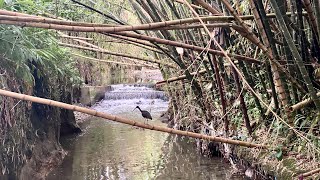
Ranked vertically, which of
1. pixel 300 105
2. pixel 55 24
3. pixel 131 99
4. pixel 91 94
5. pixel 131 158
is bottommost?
pixel 131 158

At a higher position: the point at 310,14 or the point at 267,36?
the point at 310,14

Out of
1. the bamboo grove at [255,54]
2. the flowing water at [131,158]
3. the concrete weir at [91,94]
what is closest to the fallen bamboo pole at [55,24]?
the bamboo grove at [255,54]

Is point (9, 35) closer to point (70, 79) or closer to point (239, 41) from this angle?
point (239, 41)

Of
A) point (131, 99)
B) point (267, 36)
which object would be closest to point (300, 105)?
point (267, 36)

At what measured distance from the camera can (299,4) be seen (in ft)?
7.32

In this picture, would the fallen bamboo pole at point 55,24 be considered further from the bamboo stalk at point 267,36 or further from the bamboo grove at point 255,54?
the bamboo stalk at point 267,36

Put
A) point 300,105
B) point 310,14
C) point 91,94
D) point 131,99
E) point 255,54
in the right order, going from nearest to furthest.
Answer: point 310,14
point 300,105
point 255,54
point 91,94
point 131,99

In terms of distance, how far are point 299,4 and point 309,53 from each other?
0.43 meters

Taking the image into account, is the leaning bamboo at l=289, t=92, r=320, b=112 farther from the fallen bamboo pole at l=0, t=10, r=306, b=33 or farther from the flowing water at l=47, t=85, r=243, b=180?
the flowing water at l=47, t=85, r=243, b=180

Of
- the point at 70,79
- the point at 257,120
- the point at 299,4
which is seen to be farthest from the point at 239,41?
the point at 70,79

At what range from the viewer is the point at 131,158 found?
478cm

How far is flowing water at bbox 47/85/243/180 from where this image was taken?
408 cm

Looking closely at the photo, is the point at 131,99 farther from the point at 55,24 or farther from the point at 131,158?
the point at 55,24

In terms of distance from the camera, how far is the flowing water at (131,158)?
4082 millimetres
